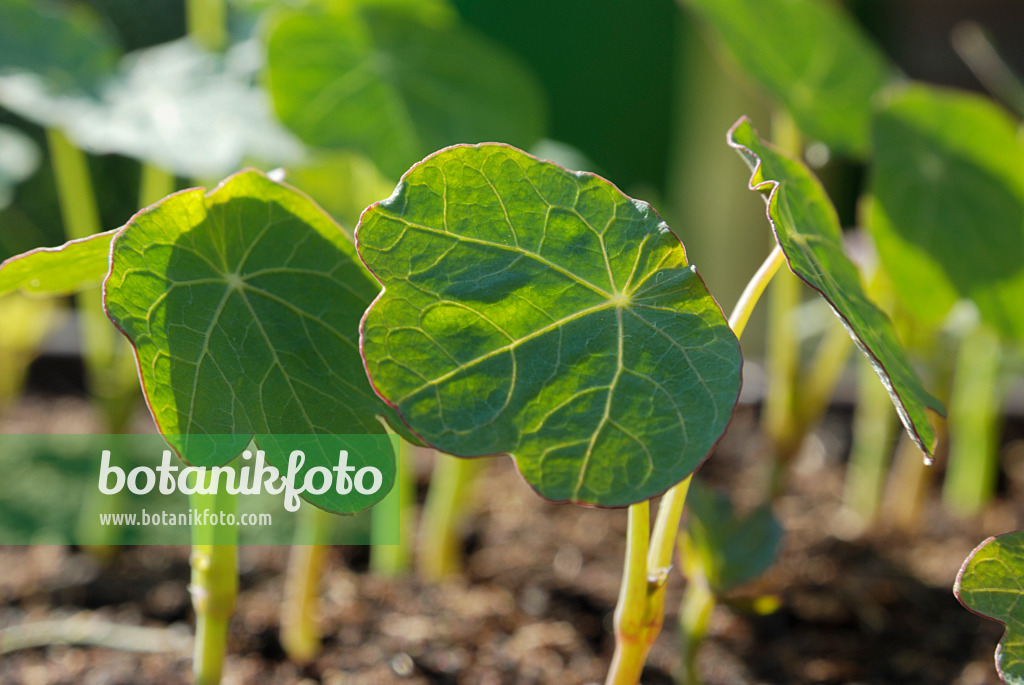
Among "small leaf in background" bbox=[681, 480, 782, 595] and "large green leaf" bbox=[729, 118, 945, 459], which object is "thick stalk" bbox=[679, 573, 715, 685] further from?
"large green leaf" bbox=[729, 118, 945, 459]

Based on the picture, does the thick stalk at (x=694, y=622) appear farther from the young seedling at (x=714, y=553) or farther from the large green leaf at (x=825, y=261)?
the large green leaf at (x=825, y=261)

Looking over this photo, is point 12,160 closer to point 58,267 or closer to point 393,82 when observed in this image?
point 393,82

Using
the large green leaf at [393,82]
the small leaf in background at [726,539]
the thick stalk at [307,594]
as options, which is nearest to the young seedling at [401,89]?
the large green leaf at [393,82]

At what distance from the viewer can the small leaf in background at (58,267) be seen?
1.15 ft

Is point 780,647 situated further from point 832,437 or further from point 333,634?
point 832,437

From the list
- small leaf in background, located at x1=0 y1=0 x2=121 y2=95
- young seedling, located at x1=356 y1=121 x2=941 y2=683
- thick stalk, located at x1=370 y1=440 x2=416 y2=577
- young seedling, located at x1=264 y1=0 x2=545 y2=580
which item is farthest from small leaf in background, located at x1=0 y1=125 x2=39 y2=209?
young seedling, located at x1=356 y1=121 x2=941 y2=683

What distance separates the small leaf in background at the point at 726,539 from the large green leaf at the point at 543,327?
0.21 metres

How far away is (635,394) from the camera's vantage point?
320 millimetres

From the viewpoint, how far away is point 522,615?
0.71m

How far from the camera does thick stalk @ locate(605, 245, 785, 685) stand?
0.35 metres

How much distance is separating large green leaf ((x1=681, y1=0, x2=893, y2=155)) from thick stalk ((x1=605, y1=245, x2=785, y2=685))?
33 cm

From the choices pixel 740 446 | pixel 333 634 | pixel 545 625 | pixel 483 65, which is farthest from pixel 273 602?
pixel 740 446

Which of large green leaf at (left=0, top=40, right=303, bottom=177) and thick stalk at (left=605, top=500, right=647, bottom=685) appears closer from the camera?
thick stalk at (left=605, top=500, right=647, bottom=685)

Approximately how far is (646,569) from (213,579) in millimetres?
220
